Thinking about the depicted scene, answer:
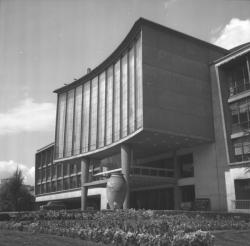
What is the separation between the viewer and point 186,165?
49812 mm

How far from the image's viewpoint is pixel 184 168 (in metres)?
50.0

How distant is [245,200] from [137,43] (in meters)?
23.2

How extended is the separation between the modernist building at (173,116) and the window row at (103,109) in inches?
5.7

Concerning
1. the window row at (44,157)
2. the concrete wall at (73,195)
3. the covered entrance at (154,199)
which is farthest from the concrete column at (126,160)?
the window row at (44,157)

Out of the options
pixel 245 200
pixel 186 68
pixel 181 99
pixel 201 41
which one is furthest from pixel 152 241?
pixel 201 41

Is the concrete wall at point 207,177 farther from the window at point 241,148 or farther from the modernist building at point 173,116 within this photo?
the window at point 241,148

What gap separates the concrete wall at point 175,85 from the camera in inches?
1677

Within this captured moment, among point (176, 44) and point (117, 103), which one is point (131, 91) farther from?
point (176, 44)

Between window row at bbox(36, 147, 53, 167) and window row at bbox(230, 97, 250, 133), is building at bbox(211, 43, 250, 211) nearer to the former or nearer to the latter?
window row at bbox(230, 97, 250, 133)

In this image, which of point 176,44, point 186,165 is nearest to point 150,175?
point 186,165

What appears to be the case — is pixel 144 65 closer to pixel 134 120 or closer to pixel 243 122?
pixel 134 120

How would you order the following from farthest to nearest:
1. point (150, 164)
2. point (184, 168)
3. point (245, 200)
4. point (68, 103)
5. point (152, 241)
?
1. point (68, 103)
2. point (150, 164)
3. point (184, 168)
4. point (245, 200)
5. point (152, 241)

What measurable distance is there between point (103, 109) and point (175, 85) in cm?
1346

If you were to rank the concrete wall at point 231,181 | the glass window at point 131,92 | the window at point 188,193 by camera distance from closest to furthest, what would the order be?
1. the concrete wall at point 231,181
2. the glass window at point 131,92
3. the window at point 188,193
